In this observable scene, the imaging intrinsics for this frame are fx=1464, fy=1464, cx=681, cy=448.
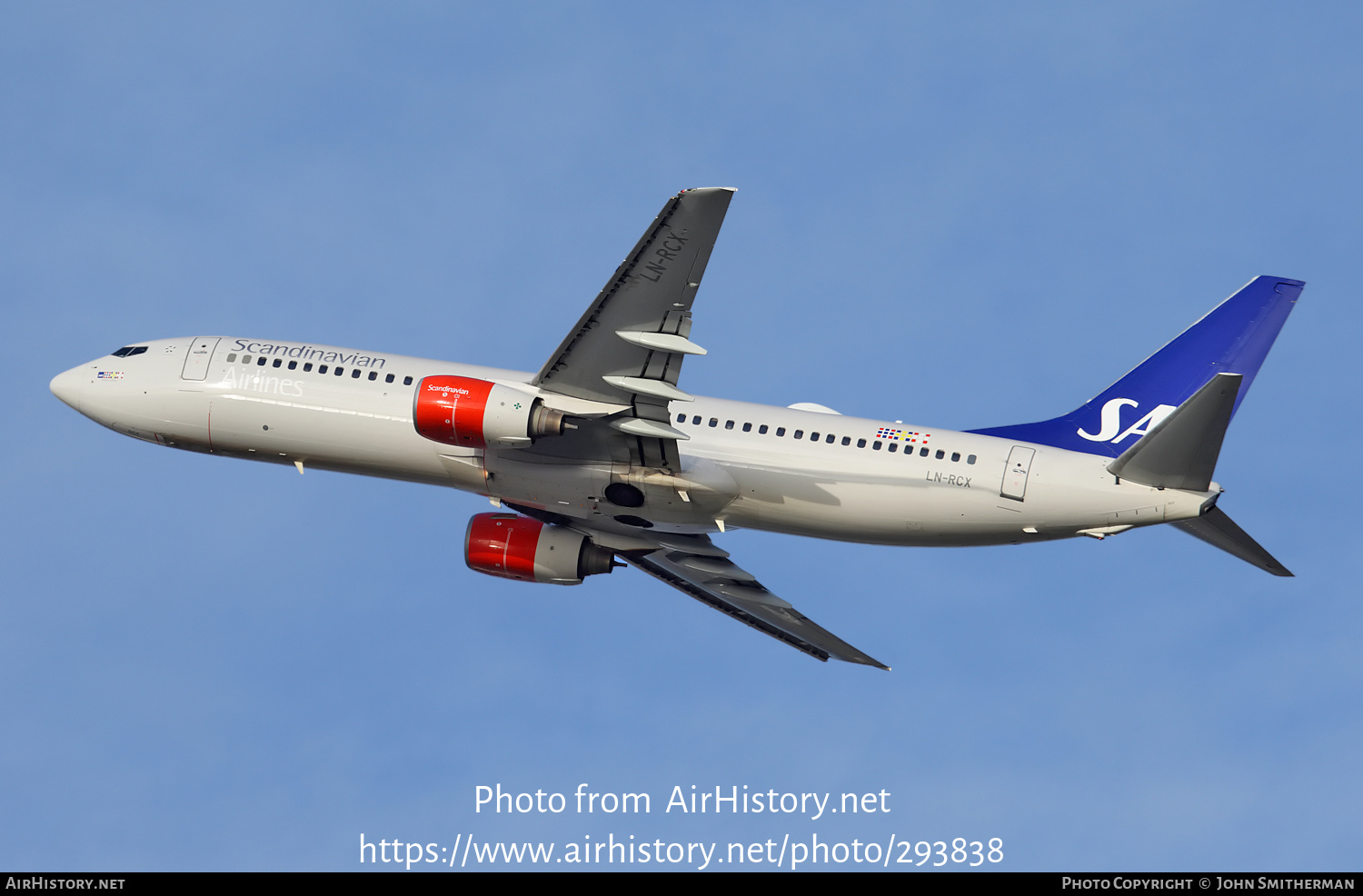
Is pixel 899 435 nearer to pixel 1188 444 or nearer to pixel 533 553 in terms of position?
pixel 1188 444

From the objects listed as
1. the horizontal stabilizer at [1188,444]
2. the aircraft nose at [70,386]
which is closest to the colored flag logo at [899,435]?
the horizontal stabilizer at [1188,444]

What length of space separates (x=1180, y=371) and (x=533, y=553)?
1857cm

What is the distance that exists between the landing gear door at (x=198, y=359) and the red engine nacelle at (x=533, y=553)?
873cm

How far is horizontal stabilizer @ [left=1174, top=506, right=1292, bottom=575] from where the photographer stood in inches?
1422

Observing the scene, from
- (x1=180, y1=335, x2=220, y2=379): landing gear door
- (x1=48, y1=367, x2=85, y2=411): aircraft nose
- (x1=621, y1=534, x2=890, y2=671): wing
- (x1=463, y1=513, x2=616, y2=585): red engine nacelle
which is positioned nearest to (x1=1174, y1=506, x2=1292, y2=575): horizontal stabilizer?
(x1=621, y1=534, x2=890, y2=671): wing

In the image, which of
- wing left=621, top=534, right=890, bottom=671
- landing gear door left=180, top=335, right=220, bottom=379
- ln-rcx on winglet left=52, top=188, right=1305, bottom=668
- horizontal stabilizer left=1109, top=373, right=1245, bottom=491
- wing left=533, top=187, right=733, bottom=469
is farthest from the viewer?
wing left=621, top=534, right=890, bottom=671

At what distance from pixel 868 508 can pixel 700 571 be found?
7.58m

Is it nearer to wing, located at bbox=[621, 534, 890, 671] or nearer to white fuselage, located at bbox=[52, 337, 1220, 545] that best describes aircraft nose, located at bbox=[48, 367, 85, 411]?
white fuselage, located at bbox=[52, 337, 1220, 545]

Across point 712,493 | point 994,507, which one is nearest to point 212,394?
point 712,493

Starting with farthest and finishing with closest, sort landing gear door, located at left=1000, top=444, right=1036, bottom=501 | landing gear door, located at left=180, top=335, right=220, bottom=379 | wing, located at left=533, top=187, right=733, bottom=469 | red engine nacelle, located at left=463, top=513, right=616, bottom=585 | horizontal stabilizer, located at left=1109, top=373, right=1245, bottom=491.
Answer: red engine nacelle, located at left=463, top=513, right=616, bottom=585 → landing gear door, located at left=180, top=335, right=220, bottom=379 → landing gear door, located at left=1000, top=444, right=1036, bottom=501 → horizontal stabilizer, located at left=1109, top=373, right=1245, bottom=491 → wing, located at left=533, top=187, right=733, bottom=469

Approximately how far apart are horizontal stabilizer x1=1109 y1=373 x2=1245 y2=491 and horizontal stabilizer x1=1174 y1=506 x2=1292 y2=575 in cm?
214

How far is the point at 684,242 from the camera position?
3136 cm

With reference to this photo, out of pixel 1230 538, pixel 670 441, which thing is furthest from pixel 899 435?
pixel 1230 538

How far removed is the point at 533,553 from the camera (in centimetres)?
4125
